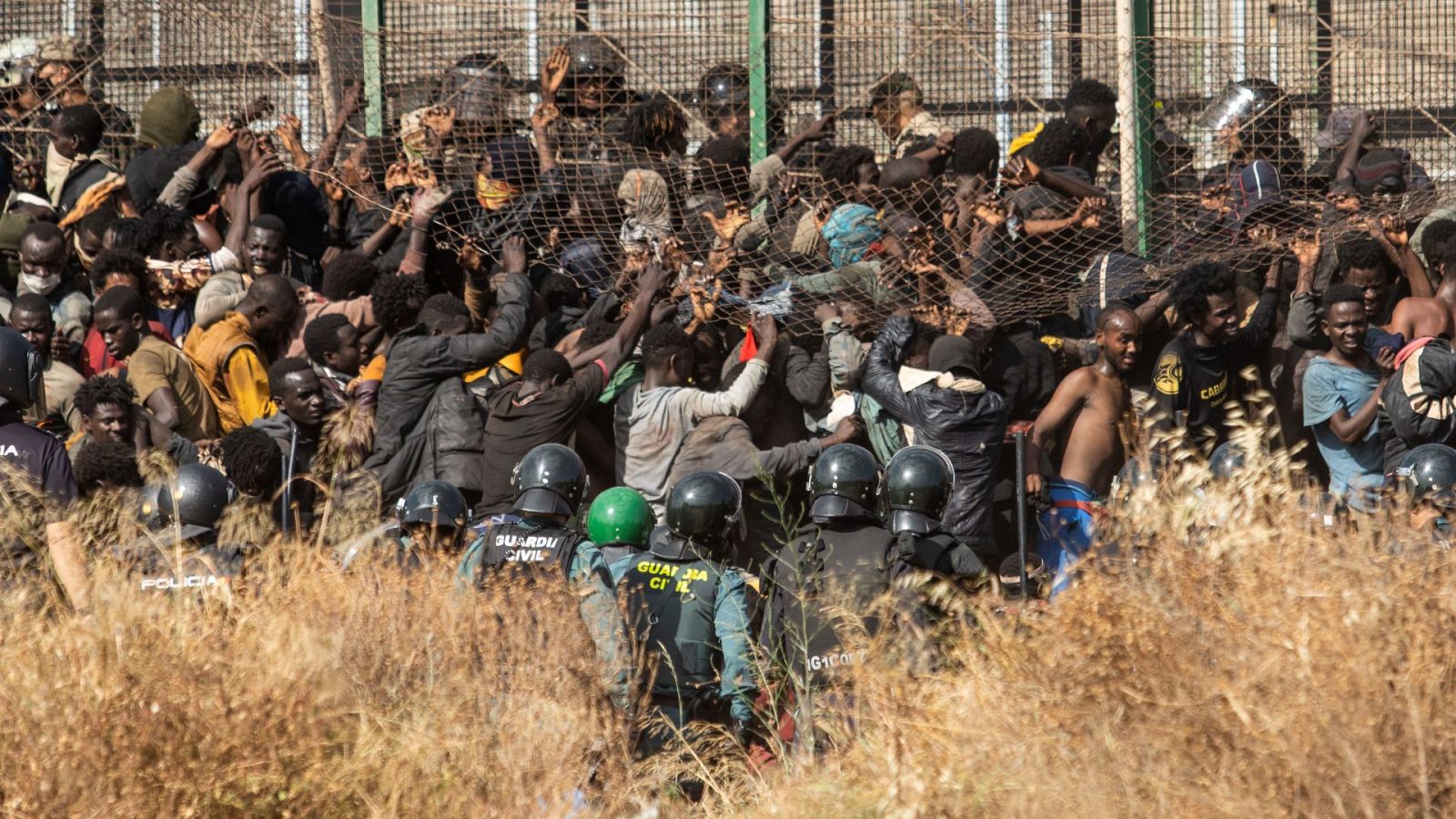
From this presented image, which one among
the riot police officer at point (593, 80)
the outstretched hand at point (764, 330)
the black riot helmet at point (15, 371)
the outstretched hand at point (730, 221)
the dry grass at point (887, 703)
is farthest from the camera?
the riot police officer at point (593, 80)

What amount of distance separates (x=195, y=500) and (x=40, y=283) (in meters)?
2.60

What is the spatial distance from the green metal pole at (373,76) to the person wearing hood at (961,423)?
353 centimetres

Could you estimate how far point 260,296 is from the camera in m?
9.85

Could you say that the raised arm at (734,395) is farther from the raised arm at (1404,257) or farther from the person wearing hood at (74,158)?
the person wearing hood at (74,158)

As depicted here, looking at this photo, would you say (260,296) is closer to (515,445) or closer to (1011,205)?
(515,445)

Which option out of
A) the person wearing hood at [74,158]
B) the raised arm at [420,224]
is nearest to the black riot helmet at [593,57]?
the raised arm at [420,224]

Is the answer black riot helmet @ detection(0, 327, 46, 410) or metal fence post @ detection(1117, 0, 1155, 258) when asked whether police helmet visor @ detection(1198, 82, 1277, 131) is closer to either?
metal fence post @ detection(1117, 0, 1155, 258)

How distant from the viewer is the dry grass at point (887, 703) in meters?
5.30

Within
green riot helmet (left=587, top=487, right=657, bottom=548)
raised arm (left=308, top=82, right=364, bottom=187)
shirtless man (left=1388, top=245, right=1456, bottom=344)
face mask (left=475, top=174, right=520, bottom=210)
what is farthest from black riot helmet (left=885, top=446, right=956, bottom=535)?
raised arm (left=308, top=82, right=364, bottom=187)

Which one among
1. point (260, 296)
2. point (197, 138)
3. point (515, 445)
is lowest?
point (515, 445)

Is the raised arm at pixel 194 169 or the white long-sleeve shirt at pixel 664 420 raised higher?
the raised arm at pixel 194 169

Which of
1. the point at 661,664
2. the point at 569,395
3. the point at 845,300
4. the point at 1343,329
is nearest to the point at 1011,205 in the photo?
the point at 845,300

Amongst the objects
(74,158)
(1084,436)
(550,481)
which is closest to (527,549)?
(550,481)

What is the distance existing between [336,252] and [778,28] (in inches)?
109
